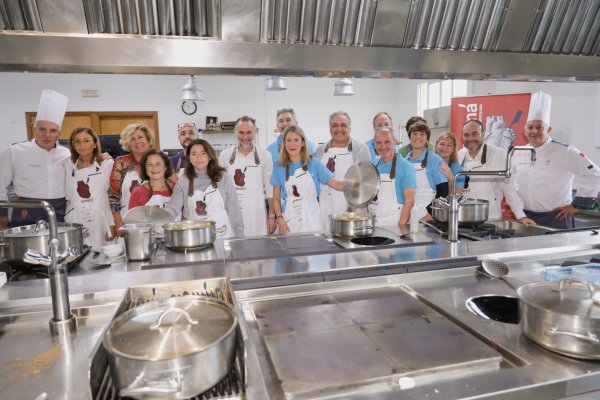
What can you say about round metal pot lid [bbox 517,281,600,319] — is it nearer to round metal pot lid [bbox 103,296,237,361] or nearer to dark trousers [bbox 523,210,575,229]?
round metal pot lid [bbox 103,296,237,361]

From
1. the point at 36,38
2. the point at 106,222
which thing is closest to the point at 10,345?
the point at 36,38

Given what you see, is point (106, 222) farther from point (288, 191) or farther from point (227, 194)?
point (288, 191)

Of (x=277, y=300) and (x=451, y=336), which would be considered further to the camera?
(x=277, y=300)

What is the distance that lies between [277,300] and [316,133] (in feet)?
25.1

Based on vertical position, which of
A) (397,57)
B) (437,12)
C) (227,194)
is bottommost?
(227,194)

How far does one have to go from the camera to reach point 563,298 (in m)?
1.19

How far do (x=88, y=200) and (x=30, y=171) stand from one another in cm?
51

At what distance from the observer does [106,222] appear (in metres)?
3.29

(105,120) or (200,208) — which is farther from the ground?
(105,120)

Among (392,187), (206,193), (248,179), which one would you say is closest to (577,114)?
(392,187)

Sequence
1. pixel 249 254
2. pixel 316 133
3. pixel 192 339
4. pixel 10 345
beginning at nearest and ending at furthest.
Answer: pixel 192 339
pixel 10 345
pixel 249 254
pixel 316 133

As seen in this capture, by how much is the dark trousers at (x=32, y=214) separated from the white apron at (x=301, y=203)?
5.88 feet

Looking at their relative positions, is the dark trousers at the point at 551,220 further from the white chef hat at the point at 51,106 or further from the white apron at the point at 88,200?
the white chef hat at the point at 51,106

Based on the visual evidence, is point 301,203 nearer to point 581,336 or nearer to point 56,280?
point 56,280
